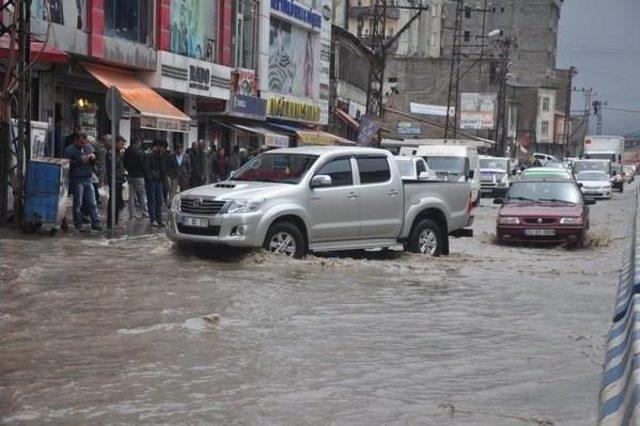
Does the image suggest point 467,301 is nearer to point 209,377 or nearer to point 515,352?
point 515,352

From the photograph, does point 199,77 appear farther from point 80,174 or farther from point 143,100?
point 80,174

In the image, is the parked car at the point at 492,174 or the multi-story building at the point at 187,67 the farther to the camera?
the parked car at the point at 492,174

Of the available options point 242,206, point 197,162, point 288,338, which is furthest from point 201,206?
point 197,162

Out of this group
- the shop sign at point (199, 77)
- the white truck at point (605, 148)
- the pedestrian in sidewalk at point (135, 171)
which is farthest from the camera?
the white truck at point (605, 148)

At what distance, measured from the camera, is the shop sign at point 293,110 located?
109 ft

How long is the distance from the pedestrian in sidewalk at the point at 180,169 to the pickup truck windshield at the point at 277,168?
21.2 feet

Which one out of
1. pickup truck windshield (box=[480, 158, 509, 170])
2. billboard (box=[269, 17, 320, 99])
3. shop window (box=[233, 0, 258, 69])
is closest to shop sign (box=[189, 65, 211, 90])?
shop window (box=[233, 0, 258, 69])

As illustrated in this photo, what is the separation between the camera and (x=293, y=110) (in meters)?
35.2

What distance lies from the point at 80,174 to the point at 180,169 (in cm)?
583

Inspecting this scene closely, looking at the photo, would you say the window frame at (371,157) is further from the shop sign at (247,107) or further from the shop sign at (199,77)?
the shop sign at (247,107)

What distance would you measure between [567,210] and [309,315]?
30.9ft

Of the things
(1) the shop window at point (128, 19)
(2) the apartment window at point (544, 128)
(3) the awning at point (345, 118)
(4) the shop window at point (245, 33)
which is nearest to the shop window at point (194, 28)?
(1) the shop window at point (128, 19)

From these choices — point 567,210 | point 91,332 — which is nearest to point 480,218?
point 567,210

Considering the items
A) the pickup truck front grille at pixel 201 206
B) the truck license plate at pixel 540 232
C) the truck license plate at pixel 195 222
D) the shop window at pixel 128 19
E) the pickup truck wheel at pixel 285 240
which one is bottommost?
the truck license plate at pixel 540 232
